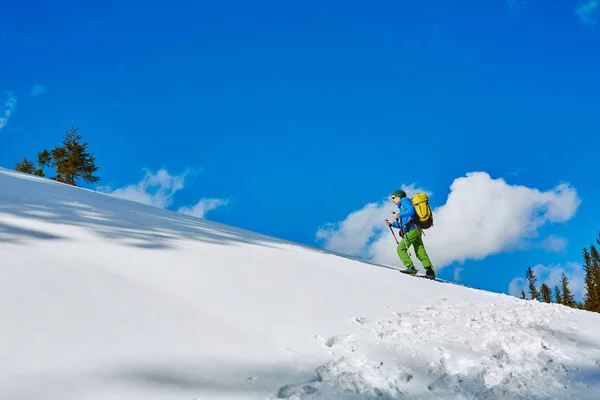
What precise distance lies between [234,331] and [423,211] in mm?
6974

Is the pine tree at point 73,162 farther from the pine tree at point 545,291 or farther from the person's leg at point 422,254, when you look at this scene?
the pine tree at point 545,291

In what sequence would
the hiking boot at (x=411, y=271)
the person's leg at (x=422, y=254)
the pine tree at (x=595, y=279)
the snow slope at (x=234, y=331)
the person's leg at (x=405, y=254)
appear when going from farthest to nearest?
1. the pine tree at (x=595, y=279)
2. the person's leg at (x=405, y=254)
3. the person's leg at (x=422, y=254)
4. the hiking boot at (x=411, y=271)
5. the snow slope at (x=234, y=331)

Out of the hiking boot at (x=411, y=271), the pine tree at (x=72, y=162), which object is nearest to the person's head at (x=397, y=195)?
the hiking boot at (x=411, y=271)

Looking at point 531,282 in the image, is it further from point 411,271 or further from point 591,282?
point 411,271

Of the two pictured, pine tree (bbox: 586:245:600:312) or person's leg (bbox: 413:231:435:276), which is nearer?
person's leg (bbox: 413:231:435:276)

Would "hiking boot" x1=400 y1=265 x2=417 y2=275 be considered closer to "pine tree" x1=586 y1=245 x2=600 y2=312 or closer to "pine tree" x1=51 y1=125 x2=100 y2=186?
"pine tree" x1=51 y1=125 x2=100 y2=186

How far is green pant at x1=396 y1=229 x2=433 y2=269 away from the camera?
31.7ft

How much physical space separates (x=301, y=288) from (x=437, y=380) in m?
2.35

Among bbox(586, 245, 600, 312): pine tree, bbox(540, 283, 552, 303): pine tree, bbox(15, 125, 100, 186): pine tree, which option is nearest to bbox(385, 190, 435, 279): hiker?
bbox(15, 125, 100, 186): pine tree

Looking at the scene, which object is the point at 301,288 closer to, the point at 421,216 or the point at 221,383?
the point at 221,383

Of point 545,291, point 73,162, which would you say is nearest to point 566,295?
point 545,291

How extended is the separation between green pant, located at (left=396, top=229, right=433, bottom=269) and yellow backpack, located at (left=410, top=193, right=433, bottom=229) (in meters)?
0.24

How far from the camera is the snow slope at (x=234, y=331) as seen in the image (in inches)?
109

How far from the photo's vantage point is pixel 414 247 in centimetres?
988
